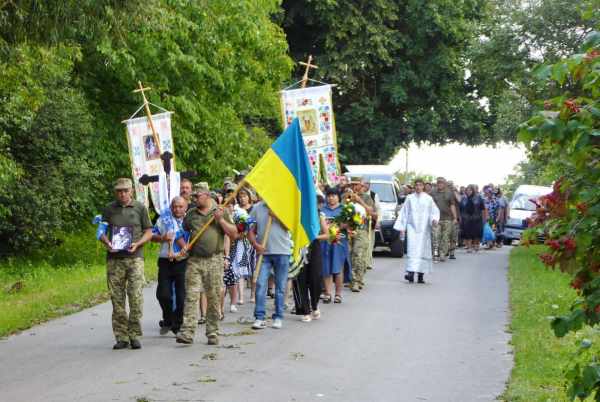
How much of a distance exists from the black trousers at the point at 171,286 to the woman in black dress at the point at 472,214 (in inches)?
636

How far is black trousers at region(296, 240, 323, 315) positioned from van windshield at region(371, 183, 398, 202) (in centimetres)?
1221

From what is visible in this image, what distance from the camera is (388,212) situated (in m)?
24.7

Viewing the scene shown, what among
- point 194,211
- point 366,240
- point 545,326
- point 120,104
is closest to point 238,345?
point 194,211

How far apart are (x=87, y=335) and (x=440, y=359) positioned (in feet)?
14.7

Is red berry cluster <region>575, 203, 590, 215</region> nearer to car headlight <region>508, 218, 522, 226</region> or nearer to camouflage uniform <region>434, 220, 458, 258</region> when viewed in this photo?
camouflage uniform <region>434, 220, 458, 258</region>

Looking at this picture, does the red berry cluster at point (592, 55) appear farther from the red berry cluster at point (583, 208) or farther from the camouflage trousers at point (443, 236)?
the camouflage trousers at point (443, 236)

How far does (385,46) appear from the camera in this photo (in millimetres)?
37219

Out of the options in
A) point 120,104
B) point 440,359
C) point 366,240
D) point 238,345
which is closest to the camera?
point 440,359

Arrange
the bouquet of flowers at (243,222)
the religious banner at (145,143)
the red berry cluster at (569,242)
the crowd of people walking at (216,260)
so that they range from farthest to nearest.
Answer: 1. the religious banner at (145,143)
2. the bouquet of flowers at (243,222)
3. the crowd of people walking at (216,260)
4. the red berry cluster at (569,242)

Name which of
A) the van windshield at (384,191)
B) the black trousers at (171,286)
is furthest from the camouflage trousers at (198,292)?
the van windshield at (384,191)

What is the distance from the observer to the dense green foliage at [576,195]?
4.73 m

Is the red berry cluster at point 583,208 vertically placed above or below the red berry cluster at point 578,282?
above

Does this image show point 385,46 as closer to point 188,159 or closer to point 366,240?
point 188,159

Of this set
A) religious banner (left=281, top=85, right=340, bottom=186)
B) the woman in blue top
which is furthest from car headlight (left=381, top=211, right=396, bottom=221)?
the woman in blue top
